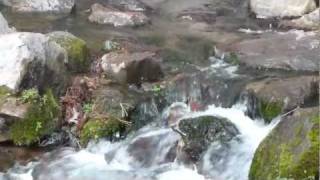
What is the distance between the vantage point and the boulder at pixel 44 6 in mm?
14719

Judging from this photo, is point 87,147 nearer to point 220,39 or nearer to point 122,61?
point 122,61

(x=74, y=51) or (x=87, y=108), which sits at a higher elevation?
(x=74, y=51)

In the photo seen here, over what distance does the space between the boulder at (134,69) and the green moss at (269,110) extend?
2043 millimetres

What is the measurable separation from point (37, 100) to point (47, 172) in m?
1.22

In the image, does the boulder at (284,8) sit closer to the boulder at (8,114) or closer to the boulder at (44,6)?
the boulder at (44,6)

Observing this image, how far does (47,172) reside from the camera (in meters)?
8.03

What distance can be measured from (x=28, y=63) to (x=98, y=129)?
4.67 feet

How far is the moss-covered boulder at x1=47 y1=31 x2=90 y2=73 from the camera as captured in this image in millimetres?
10031

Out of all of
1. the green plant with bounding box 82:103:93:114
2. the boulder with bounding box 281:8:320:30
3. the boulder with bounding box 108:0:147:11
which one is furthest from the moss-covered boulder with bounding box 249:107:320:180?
the boulder with bounding box 108:0:147:11

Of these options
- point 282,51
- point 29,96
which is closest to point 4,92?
point 29,96

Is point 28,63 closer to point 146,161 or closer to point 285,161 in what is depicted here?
point 146,161

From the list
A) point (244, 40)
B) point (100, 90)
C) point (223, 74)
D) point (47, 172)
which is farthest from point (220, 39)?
point (47, 172)

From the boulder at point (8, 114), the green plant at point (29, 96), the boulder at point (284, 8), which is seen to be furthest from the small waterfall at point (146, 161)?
Result: the boulder at point (284, 8)

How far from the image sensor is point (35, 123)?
8594 millimetres
